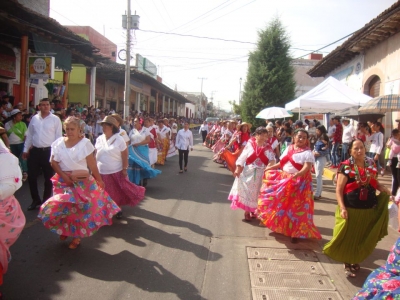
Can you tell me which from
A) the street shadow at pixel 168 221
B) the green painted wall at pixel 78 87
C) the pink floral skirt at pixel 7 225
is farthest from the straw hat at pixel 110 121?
the green painted wall at pixel 78 87

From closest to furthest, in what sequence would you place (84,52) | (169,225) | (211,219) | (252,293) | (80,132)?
1. (252,293)
2. (80,132)
3. (169,225)
4. (211,219)
5. (84,52)

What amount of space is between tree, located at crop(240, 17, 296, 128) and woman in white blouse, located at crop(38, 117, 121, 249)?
21.1 metres

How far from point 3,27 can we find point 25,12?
1494 millimetres

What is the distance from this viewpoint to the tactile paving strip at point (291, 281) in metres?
→ 4.20

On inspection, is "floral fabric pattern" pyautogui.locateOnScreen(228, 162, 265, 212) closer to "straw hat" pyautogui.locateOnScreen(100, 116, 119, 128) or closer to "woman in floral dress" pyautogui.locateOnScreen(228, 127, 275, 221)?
"woman in floral dress" pyautogui.locateOnScreen(228, 127, 275, 221)

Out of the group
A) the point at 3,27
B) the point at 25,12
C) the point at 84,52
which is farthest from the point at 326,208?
the point at 84,52

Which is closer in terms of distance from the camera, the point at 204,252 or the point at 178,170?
the point at 204,252

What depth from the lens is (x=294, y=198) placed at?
5645 mm

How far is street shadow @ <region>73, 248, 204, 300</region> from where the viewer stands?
4.02m

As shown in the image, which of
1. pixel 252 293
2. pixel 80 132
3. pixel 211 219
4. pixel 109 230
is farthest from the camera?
pixel 211 219

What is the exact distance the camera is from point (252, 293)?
159 inches

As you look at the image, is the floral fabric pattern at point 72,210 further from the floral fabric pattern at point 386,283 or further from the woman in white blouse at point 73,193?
the floral fabric pattern at point 386,283

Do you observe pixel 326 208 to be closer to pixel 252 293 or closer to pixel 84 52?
pixel 252 293

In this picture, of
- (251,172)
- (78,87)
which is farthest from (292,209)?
(78,87)
